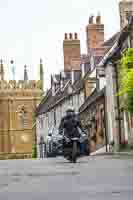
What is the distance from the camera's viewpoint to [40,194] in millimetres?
8195

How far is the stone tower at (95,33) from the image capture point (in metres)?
53.1

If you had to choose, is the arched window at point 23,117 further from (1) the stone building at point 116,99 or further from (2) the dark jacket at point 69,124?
(2) the dark jacket at point 69,124

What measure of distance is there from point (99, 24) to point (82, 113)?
27.2 feet

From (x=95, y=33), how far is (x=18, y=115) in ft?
119

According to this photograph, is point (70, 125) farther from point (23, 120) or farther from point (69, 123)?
point (23, 120)

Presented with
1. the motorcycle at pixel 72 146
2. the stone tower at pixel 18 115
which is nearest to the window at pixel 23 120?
the stone tower at pixel 18 115

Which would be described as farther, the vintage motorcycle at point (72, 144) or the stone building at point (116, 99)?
the stone building at point (116, 99)

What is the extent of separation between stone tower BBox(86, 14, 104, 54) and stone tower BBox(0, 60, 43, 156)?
3317cm

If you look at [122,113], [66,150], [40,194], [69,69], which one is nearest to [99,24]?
[69,69]

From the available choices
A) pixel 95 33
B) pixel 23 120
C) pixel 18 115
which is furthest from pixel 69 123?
pixel 23 120

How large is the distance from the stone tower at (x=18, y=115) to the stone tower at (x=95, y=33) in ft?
109

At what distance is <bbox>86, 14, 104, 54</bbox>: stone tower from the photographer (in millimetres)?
53062

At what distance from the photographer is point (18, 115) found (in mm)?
87562

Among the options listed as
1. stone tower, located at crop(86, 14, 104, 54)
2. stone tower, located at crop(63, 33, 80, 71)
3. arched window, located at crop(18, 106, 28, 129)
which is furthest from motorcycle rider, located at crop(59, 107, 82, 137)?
arched window, located at crop(18, 106, 28, 129)
